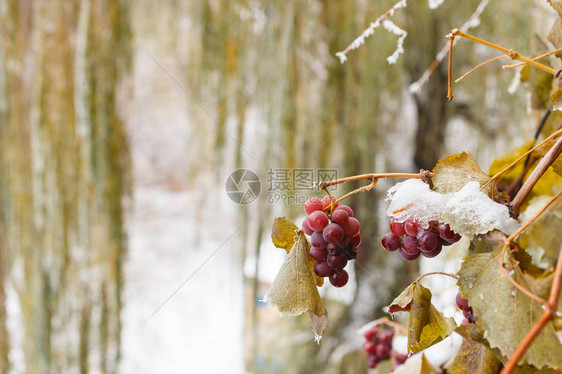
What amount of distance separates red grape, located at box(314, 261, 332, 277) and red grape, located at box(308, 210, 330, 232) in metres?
0.02

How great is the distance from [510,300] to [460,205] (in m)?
0.04

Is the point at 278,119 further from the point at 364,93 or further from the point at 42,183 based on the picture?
the point at 42,183

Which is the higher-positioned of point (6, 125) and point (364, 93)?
point (364, 93)

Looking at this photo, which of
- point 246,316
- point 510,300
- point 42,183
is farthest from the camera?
point 246,316

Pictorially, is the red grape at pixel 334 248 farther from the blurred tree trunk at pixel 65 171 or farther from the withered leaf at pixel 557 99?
the blurred tree trunk at pixel 65 171

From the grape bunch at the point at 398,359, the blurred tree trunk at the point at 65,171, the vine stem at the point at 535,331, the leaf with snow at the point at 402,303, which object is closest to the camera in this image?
the vine stem at the point at 535,331

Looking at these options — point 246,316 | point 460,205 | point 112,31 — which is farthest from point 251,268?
point 460,205

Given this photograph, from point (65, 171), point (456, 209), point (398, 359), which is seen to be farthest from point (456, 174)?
point (65, 171)

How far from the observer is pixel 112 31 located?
84 centimetres

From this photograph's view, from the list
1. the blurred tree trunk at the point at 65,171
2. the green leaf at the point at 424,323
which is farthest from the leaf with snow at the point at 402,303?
the blurred tree trunk at the point at 65,171

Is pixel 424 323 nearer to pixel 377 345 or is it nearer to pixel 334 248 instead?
pixel 334 248

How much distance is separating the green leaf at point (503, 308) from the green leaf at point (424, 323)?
4cm

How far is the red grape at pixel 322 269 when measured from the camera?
216 millimetres

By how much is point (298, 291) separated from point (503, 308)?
0.09 metres
